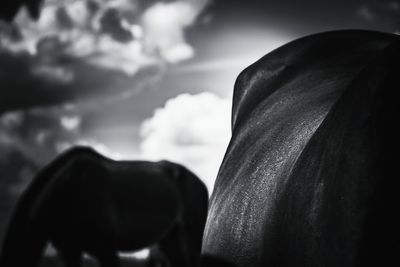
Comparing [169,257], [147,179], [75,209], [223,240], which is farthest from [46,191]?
[223,240]

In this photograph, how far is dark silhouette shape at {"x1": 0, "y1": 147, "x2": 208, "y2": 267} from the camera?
160 inches

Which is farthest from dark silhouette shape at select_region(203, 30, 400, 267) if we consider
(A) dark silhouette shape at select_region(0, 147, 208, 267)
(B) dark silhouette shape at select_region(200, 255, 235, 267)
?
(A) dark silhouette shape at select_region(0, 147, 208, 267)

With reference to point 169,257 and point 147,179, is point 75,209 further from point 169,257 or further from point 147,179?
point 169,257

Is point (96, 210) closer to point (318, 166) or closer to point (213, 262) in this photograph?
point (213, 262)

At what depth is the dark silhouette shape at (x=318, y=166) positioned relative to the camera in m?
0.24

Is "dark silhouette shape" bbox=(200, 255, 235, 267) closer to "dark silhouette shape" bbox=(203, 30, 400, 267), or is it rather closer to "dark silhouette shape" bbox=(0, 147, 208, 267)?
"dark silhouette shape" bbox=(203, 30, 400, 267)

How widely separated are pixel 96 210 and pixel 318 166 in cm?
413

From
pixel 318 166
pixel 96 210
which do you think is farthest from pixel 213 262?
pixel 96 210

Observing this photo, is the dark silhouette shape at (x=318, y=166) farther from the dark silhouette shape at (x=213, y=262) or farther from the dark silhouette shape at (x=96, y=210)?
the dark silhouette shape at (x=96, y=210)

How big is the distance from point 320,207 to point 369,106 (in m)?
0.07

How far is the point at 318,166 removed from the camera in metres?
0.31

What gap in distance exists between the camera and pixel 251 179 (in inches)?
17.9

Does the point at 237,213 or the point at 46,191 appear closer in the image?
the point at 237,213

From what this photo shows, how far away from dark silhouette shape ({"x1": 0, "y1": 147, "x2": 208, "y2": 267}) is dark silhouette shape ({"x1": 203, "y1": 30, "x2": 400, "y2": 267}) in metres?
3.66
